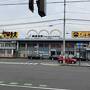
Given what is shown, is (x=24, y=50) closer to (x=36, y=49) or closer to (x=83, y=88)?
(x=36, y=49)

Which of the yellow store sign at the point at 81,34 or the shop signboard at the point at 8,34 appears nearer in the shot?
the yellow store sign at the point at 81,34

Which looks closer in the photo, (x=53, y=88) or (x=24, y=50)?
(x=53, y=88)

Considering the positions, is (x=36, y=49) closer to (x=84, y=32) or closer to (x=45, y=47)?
(x=45, y=47)

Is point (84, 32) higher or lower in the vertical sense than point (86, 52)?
higher

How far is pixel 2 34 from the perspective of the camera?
103 meters

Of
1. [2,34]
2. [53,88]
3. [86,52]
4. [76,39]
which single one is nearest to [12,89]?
[53,88]

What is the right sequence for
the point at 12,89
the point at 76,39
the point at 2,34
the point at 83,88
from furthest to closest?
the point at 2,34 → the point at 76,39 → the point at 83,88 → the point at 12,89

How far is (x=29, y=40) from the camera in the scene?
99.6 meters

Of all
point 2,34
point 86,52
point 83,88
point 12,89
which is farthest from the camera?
point 2,34

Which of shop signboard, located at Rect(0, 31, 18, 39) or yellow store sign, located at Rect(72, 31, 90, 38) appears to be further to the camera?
shop signboard, located at Rect(0, 31, 18, 39)

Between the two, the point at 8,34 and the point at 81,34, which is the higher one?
the point at 8,34

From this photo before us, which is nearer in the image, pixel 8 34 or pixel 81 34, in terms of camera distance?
pixel 81 34

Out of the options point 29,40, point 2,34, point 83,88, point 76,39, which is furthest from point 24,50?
point 83,88

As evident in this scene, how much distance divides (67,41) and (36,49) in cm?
968
